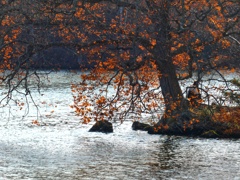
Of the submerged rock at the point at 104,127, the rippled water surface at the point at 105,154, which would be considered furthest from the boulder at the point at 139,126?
the submerged rock at the point at 104,127

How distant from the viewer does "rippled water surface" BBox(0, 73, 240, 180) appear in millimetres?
24297

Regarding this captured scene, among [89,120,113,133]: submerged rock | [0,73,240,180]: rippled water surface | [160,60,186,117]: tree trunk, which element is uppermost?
[160,60,186,117]: tree trunk

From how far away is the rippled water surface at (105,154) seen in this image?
79.7 feet

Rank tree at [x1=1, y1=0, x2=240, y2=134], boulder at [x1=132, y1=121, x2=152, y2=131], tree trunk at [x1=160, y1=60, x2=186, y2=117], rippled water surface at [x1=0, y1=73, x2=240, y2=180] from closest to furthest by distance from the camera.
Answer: rippled water surface at [x1=0, y1=73, x2=240, y2=180] < tree at [x1=1, y1=0, x2=240, y2=134] < tree trunk at [x1=160, y1=60, x2=186, y2=117] < boulder at [x1=132, y1=121, x2=152, y2=131]

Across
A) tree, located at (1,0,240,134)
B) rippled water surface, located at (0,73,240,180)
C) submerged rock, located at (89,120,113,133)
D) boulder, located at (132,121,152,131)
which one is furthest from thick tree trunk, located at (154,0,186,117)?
submerged rock, located at (89,120,113,133)

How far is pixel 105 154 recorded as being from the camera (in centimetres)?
2850

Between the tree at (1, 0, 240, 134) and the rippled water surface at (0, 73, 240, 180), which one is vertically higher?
the tree at (1, 0, 240, 134)

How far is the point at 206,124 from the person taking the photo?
3378 cm

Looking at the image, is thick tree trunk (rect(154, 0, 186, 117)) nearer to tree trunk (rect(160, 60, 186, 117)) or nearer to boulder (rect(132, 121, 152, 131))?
tree trunk (rect(160, 60, 186, 117))

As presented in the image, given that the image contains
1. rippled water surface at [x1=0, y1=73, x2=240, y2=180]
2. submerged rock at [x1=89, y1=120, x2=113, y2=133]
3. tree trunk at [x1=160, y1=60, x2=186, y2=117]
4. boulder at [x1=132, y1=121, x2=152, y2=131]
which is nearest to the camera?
rippled water surface at [x1=0, y1=73, x2=240, y2=180]

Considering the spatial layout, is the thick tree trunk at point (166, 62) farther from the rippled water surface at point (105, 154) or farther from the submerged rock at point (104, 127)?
the submerged rock at point (104, 127)

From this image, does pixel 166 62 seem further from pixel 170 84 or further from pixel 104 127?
pixel 104 127

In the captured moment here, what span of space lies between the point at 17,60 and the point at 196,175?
9.30m

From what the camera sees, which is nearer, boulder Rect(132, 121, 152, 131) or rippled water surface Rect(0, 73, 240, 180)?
rippled water surface Rect(0, 73, 240, 180)
